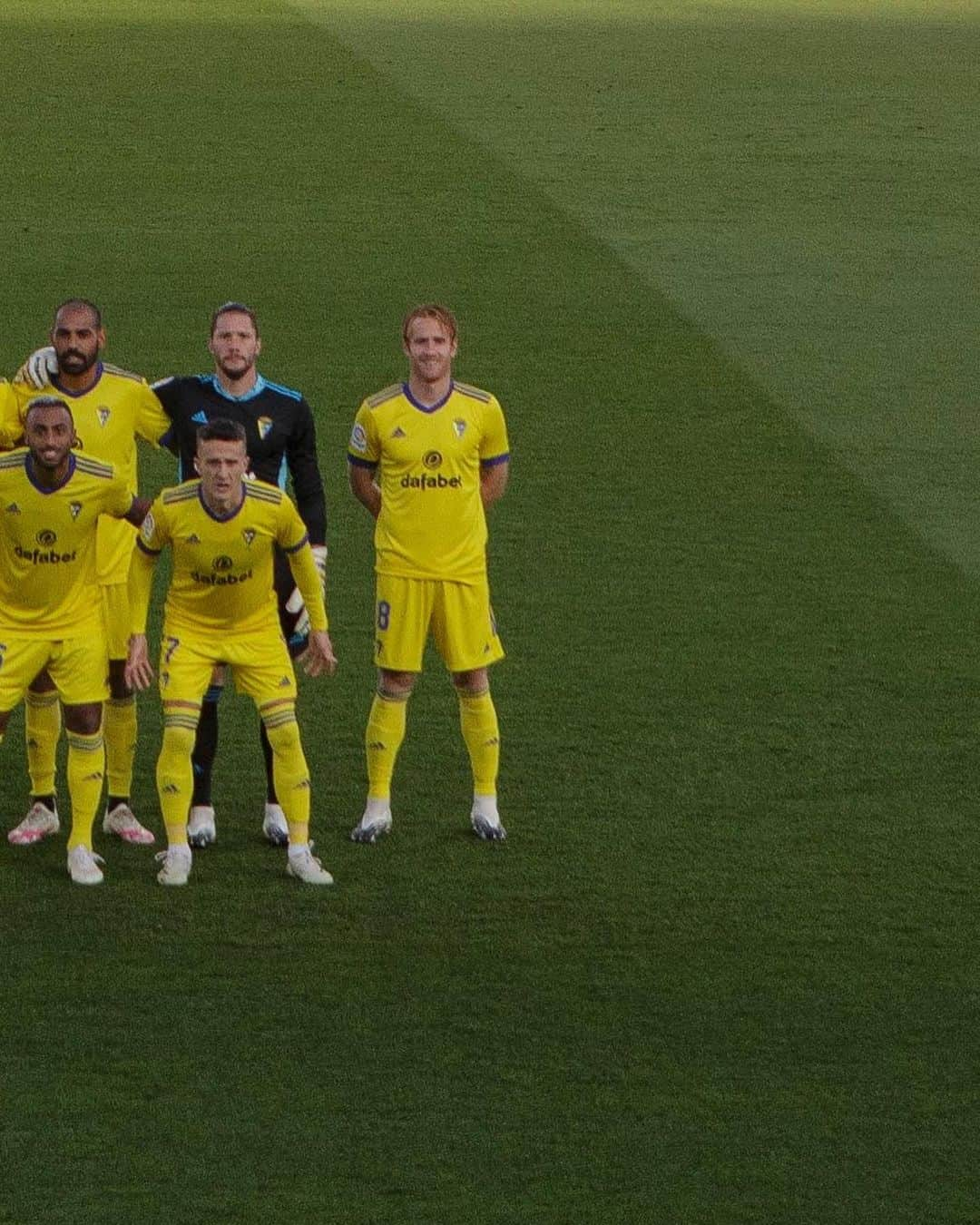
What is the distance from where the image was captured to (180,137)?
21.4m

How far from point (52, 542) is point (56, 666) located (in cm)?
45

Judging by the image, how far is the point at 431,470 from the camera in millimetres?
8453

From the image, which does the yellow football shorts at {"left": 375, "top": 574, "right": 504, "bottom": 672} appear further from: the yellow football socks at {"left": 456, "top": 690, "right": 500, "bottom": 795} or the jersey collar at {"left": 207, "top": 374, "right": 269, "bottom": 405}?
the jersey collar at {"left": 207, "top": 374, "right": 269, "bottom": 405}

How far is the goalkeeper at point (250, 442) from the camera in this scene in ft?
27.3

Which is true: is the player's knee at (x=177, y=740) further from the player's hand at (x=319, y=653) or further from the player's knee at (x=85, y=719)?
the player's hand at (x=319, y=653)

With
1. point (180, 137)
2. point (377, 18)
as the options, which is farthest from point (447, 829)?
point (377, 18)

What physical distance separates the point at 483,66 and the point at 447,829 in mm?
16982

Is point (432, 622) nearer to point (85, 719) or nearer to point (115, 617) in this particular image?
point (115, 617)

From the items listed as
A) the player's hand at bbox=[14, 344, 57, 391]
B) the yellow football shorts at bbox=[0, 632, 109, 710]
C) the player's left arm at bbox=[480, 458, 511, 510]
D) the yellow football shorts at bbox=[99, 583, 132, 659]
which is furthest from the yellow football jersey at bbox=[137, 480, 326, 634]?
the player's left arm at bbox=[480, 458, 511, 510]

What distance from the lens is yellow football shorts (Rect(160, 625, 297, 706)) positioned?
26.4 feet

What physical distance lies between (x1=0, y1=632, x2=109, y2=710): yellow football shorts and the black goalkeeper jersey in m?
0.84

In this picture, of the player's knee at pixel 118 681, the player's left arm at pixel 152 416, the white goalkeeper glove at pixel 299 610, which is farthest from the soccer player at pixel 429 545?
the player's knee at pixel 118 681

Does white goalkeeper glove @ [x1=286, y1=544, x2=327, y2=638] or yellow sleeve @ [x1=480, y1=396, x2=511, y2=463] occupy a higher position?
yellow sleeve @ [x1=480, y1=396, x2=511, y2=463]

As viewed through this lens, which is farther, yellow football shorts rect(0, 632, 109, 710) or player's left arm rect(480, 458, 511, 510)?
player's left arm rect(480, 458, 511, 510)
